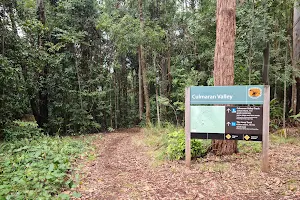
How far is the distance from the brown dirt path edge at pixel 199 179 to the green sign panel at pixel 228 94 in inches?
50.4

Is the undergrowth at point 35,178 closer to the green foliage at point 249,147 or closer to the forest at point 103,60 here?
the forest at point 103,60

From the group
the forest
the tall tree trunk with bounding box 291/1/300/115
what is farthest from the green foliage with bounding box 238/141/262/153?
the tall tree trunk with bounding box 291/1/300/115

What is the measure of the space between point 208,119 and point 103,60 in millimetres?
11563

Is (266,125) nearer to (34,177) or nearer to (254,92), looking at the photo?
(254,92)

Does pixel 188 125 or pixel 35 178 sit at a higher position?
pixel 188 125

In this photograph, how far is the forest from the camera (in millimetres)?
7915

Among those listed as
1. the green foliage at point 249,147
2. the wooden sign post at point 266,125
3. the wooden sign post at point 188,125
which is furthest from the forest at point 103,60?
the wooden sign post at point 266,125

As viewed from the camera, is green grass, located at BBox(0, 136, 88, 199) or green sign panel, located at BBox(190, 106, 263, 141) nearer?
green grass, located at BBox(0, 136, 88, 199)

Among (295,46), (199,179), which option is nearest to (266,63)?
(295,46)

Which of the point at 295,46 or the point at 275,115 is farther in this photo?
the point at 275,115

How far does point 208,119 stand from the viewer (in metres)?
4.11

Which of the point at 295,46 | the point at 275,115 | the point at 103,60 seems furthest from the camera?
the point at 103,60

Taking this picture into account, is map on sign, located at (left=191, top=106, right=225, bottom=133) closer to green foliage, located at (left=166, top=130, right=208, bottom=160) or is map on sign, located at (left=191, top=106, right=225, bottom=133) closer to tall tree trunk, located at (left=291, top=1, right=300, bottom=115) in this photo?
green foliage, located at (left=166, top=130, right=208, bottom=160)

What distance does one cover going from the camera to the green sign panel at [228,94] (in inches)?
148
